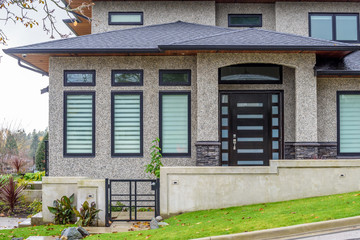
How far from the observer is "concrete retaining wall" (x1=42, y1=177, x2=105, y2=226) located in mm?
9398

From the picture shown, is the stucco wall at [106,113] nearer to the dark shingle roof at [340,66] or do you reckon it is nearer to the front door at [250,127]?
the front door at [250,127]

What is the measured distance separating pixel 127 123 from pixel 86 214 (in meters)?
3.17

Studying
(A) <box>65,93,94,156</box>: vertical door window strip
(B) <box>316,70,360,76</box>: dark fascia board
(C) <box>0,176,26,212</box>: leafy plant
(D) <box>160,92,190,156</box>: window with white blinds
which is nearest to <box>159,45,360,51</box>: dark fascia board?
(B) <box>316,70,360,76</box>: dark fascia board

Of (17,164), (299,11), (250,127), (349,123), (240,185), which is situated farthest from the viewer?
(17,164)

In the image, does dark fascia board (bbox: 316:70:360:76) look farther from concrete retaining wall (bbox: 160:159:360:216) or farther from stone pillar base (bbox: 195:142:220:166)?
stone pillar base (bbox: 195:142:220:166)

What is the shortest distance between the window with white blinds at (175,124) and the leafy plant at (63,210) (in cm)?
309

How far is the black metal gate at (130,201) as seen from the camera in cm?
945

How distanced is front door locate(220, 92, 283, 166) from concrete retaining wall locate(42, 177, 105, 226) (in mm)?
4331

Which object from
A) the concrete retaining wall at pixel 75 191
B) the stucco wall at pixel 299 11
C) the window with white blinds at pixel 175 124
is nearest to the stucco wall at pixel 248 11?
the stucco wall at pixel 299 11

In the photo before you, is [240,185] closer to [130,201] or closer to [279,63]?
[130,201]

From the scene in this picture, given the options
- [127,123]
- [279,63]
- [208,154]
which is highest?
[279,63]

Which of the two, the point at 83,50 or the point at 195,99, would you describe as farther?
the point at 195,99

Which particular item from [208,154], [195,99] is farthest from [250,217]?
[195,99]

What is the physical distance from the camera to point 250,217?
7926 millimetres
